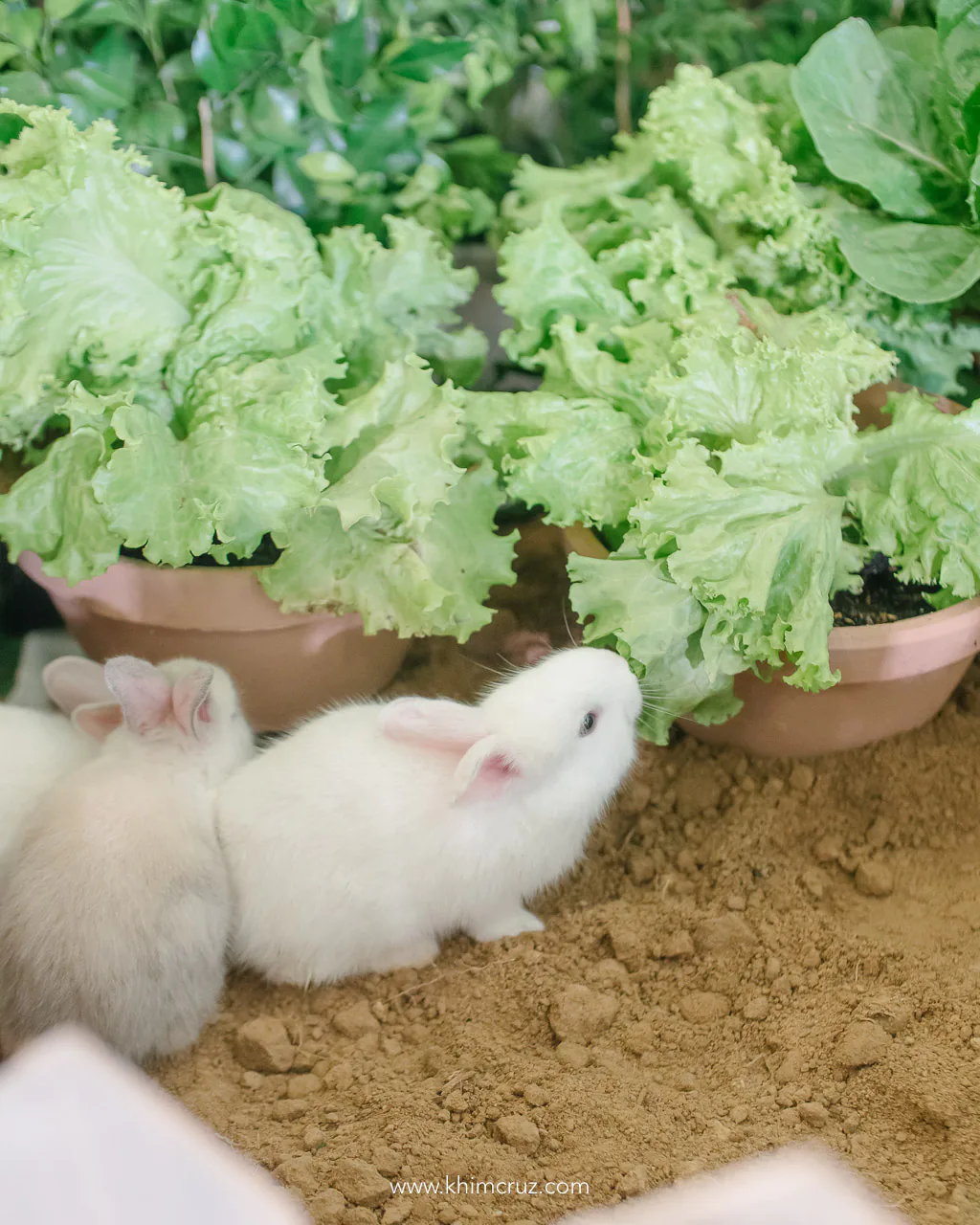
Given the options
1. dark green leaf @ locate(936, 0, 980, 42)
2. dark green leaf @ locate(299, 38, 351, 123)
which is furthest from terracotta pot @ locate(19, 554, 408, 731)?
dark green leaf @ locate(936, 0, 980, 42)

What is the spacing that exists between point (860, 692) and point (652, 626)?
0.45 metres

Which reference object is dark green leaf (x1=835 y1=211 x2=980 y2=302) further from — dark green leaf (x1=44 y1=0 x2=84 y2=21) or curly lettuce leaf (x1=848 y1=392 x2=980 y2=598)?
dark green leaf (x1=44 y1=0 x2=84 y2=21)

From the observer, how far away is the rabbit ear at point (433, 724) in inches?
61.7

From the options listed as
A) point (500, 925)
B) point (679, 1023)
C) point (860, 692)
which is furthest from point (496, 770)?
point (860, 692)

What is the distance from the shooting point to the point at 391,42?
1.99 m

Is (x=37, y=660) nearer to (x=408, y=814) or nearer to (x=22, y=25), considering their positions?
(x=408, y=814)

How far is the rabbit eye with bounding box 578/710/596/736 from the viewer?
163 centimetres

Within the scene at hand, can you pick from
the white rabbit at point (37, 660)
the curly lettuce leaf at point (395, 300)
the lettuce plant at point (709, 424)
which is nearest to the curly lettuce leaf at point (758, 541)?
the lettuce plant at point (709, 424)

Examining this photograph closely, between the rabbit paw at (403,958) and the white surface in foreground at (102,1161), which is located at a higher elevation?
the white surface in foreground at (102,1161)

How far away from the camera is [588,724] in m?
1.64

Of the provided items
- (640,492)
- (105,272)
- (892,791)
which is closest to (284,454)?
(105,272)

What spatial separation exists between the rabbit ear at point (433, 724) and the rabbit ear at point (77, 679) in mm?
538

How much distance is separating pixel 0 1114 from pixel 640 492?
1.19m

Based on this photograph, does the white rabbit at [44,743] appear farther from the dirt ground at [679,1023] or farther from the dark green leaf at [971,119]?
the dark green leaf at [971,119]
